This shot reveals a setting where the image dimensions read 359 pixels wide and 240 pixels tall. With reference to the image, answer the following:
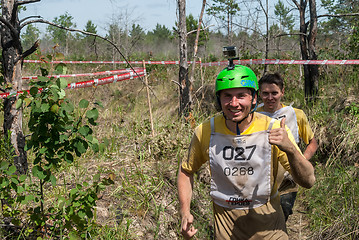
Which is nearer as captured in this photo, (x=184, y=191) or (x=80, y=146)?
(x=184, y=191)

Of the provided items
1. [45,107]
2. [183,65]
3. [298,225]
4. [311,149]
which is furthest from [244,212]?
[183,65]

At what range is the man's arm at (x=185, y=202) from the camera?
2084mm

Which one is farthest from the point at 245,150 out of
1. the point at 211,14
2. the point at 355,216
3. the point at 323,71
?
the point at 323,71

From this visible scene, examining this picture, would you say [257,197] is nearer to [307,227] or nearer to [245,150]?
[245,150]

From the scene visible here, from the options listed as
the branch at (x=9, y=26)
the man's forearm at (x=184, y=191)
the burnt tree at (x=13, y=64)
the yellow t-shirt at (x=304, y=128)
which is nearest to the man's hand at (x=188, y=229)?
the man's forearm at (x=184, y=191)

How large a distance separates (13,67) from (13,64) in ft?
0.12

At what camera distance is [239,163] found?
2.25 meters

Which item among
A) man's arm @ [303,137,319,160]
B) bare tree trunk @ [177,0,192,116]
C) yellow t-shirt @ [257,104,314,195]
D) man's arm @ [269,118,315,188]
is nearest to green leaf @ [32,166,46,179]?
man's arm @ [269,118,315,188]

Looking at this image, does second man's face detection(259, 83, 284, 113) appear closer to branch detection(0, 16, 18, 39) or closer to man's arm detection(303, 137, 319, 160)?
man's arm detection(303, 137, 319, 160)

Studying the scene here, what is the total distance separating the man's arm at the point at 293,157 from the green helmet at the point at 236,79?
1.30 ft

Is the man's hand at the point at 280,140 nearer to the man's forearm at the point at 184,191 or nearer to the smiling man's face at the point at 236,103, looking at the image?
the smiling man's face at the point at 236,103

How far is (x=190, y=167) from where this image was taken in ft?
7.74

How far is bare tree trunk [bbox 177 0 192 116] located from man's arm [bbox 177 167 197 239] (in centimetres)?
416

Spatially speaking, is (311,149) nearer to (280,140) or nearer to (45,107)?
(280,140)
